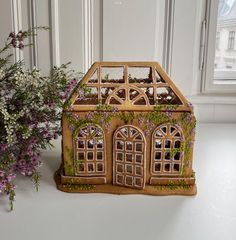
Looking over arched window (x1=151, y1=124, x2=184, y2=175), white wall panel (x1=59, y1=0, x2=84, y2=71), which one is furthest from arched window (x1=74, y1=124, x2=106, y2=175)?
white wall panel (x1=59, y1=0, x2=84, y2=71)

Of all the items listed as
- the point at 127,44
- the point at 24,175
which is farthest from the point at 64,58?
the point at 24,175

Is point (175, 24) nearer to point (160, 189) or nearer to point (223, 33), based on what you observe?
point (223, 33)

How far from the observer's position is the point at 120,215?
683mm

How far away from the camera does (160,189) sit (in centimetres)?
77

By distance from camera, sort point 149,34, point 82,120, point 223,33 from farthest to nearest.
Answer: point 223,33
point 149,34
point 82,120

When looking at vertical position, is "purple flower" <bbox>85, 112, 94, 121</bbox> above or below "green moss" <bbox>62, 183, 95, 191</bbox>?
above

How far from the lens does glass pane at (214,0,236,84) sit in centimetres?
140

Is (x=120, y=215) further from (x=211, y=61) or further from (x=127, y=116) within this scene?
(x=211, y=61)

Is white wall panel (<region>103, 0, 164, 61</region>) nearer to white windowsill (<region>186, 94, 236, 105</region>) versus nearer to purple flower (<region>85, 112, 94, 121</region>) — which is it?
white windowsill (<region>186, 94, 236, 105</region>)

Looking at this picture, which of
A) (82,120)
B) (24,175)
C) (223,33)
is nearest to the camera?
(82,120)

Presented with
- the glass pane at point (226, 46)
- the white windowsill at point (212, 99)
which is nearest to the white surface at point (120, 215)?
the white windowsill at point (212, 99)

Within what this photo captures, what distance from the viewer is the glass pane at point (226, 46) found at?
4.61 ft

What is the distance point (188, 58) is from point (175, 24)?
0.13 m

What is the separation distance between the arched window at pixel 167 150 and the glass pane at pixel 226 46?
0.73m
